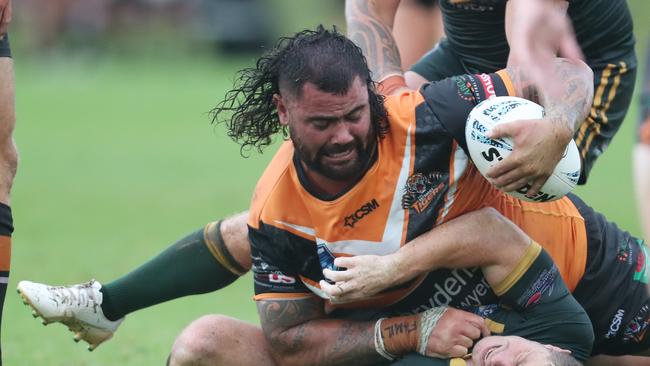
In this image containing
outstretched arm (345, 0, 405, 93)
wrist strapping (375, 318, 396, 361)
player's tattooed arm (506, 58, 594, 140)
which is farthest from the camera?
outstretched arm (345, 0, 405, 93)

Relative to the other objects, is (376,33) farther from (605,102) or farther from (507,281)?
(507,281)

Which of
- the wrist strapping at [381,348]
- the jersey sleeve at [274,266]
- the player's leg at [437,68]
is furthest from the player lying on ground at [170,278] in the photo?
the player's leg at [437,68]

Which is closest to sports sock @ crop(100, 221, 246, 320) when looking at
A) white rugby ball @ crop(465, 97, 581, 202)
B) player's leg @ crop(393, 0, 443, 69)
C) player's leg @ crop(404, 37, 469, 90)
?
player's leg @ crop(404, 37, 469, 90)

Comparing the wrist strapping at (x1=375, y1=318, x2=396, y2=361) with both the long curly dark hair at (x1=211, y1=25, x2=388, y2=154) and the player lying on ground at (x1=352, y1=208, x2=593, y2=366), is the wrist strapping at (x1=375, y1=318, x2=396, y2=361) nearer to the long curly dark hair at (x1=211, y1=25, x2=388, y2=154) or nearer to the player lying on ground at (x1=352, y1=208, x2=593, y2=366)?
the player lying on ground at (x1=352, y1=208, x2=593, y2=366)

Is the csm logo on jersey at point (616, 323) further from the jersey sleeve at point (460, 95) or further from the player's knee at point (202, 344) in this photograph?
the player's knee at point (202, 344)

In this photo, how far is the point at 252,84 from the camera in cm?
537

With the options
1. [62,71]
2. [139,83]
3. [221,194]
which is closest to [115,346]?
[221,194]

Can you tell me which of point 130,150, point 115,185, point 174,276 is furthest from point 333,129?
point 130,150

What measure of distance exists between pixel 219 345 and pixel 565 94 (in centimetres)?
185

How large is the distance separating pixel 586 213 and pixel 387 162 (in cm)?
114

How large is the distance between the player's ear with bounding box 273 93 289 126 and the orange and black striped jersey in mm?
185

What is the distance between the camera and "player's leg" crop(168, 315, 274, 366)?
5383 mm

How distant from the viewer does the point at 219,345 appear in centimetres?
541

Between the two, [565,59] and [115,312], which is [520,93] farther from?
[115,312]
